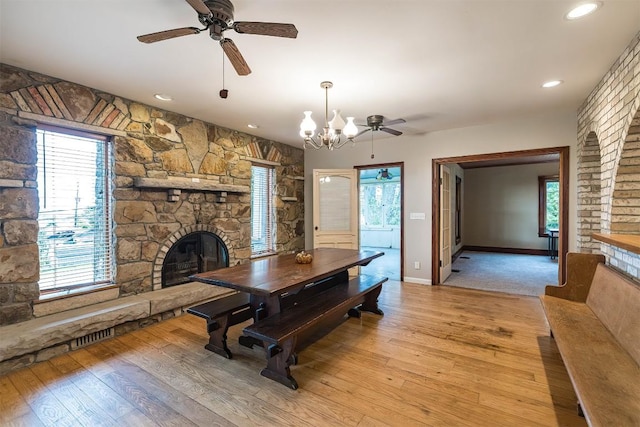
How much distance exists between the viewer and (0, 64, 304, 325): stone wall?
8.20 ft

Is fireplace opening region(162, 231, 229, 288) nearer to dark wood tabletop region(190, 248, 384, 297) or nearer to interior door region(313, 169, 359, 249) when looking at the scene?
dark wood tabletop region(190, 248, 384, 297)

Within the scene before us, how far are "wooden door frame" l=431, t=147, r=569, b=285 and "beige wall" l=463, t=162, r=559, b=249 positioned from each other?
430cm

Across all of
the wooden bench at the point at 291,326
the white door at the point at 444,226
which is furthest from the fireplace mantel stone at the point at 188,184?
the white door at the point at 444,226

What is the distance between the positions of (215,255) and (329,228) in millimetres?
1982

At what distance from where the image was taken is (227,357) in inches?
98.2

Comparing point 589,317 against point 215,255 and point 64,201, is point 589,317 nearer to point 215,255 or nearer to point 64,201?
point 215,255

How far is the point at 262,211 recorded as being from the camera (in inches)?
202

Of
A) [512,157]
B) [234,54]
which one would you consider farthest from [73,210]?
[512,157]

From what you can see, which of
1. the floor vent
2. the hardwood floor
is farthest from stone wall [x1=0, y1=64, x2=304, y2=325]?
the hardwood floor

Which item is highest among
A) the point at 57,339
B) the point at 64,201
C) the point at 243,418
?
the point at 64,201

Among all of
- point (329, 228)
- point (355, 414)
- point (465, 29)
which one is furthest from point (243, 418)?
point (329, 228)

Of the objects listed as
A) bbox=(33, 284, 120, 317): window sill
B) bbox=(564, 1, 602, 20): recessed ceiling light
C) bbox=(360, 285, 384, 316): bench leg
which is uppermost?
bbox=(564, 1, 602, 20): recessed ceiling light

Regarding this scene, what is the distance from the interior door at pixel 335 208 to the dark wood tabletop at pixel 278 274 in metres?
1.91

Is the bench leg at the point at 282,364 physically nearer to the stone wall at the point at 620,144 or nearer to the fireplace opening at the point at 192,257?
the fireplace opening at the point at 192,257
